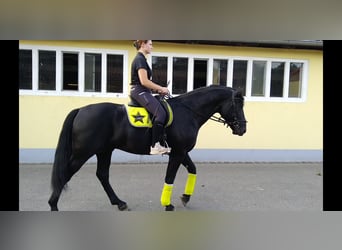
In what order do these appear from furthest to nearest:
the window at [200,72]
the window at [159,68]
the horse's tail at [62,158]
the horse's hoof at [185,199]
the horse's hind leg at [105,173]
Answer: the window at [200,72]
the window at [159,68]
the horse's hoof at [185,199]
the horse's hind leg at [105,173]
the horse's tail at [62,158]

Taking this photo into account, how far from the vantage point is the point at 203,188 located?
4.91 m

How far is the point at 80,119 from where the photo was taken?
339 centimetres

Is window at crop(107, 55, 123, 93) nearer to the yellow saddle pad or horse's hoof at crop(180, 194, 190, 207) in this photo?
the yellow saddle pad

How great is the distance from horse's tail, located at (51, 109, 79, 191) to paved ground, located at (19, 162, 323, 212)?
70 centimetres

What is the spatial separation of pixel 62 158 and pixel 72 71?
11.9 ft

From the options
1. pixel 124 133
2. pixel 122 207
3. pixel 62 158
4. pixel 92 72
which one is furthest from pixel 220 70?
pixel 62 158

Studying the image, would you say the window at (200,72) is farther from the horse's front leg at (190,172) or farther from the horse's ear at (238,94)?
the horse's front leg at (190,172)

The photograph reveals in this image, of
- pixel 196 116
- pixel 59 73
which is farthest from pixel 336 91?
pixel 59 73

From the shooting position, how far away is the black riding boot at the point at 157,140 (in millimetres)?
3367

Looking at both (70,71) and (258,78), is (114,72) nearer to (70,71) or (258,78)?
(70,71)

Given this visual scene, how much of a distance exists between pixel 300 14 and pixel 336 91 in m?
1.61

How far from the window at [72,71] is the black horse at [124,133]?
304 cm

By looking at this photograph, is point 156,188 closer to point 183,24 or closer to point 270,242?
point 270,242

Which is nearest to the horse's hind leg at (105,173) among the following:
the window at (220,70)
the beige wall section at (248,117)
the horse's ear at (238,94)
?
the horse's ear at (238,94)
